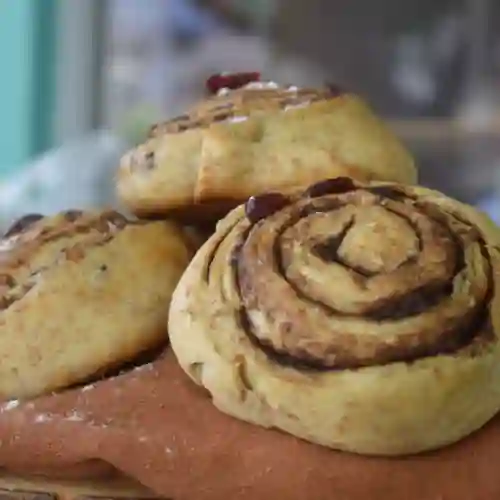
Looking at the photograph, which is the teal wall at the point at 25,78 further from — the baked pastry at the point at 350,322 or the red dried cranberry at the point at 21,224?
the baked pastry at the point at 350,322

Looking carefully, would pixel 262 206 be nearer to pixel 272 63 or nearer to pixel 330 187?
pixel 330 187

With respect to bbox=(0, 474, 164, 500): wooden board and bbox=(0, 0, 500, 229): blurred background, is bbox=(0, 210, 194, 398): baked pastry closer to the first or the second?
bbox=(0, 474, 164, 500): wooden board

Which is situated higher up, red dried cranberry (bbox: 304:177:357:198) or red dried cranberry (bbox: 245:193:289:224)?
red dried cranberry (bbox: 304:177:357:198)

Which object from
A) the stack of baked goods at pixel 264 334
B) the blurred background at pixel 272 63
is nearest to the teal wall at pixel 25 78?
the blurred background at pixel 272 63

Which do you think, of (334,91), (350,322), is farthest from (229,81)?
(350,322)

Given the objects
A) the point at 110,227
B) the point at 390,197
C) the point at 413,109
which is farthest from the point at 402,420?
the point at 413,109

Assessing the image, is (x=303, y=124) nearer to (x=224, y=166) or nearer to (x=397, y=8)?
(x=224, y=166)

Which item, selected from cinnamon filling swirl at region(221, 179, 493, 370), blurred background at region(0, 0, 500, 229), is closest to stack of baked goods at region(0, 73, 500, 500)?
cinnamon filling swirl at region(221, 179, 493, 370)

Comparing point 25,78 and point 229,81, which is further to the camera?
point 25,78
